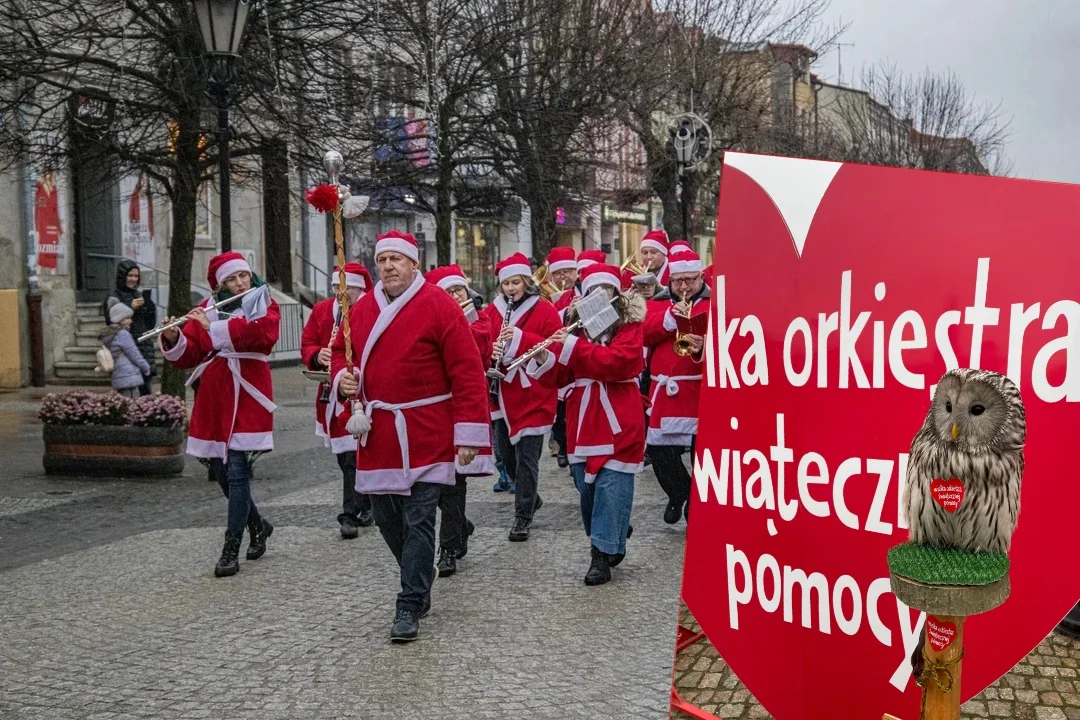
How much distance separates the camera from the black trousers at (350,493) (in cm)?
802

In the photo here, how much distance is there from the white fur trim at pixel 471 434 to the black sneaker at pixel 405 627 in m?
0.79

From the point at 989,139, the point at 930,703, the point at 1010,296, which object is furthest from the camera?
the point at 989,139

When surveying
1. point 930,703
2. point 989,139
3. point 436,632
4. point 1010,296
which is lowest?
point 436,632

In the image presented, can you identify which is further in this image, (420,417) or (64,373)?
(64,373)

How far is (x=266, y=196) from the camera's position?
14906mm

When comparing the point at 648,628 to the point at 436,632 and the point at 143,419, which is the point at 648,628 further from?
the point at 143,419

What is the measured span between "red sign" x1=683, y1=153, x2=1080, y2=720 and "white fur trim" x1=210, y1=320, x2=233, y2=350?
4359 mm

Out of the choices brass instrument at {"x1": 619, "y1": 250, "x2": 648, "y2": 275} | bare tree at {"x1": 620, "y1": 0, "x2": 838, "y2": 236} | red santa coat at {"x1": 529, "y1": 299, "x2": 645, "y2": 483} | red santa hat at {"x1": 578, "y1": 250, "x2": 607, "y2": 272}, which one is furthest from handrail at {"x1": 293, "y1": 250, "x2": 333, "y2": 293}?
red santa coat at {"x1": 529, "y1": 299, "x2": 645, "y2": 483}

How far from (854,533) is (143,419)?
8781mm

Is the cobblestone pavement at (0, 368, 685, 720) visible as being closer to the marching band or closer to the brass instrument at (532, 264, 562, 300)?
the marching band

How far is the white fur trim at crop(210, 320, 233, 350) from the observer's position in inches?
277

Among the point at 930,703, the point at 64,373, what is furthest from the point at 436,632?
the point at 64,373

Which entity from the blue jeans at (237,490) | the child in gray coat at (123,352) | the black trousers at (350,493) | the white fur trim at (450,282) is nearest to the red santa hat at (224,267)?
the blue jeans at (237,490)

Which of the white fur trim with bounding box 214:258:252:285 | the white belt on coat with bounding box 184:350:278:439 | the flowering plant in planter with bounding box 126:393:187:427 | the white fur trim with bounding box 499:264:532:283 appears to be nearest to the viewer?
the white belt on coat with bounding box 184:350:278:439
